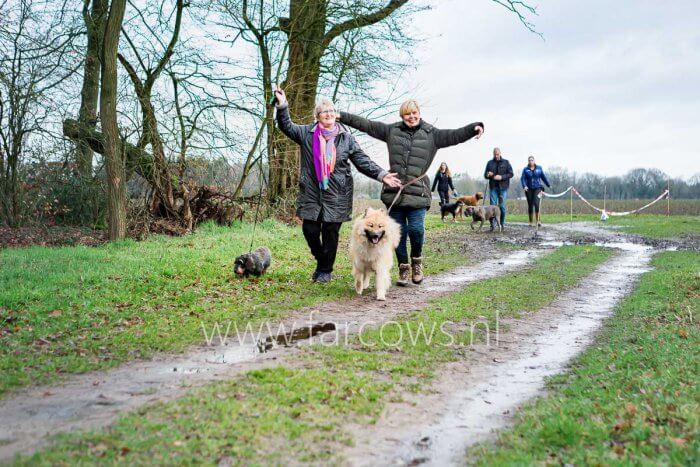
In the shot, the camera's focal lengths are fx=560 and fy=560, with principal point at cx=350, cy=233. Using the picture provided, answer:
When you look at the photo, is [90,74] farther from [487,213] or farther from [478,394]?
[478,394]

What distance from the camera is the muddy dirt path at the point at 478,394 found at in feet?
11.1

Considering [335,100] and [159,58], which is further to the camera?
[335,100]

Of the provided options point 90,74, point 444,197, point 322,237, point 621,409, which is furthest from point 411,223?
point 444,197

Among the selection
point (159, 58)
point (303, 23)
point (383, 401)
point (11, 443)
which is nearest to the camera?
point (11, 443)

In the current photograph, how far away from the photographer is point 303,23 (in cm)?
1588

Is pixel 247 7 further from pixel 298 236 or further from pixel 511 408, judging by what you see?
pixel 511 408

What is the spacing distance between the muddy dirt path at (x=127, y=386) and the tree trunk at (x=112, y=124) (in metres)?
7.10

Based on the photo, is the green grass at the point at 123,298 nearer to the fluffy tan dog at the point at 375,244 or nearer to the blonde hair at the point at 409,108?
the fluffy tan dog at the point at 375,244

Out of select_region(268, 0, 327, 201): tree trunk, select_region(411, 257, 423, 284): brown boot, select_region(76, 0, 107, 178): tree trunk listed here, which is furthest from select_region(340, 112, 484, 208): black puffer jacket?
select_region(76, 0, 107, 178): tree trunk

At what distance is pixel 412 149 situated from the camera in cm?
813

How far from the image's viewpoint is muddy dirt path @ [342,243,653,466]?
3.40 meters

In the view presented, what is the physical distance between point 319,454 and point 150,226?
1229 centimetres

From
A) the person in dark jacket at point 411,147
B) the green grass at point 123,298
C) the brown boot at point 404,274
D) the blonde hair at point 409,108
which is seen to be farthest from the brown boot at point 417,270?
the blonde hair at point 409,108

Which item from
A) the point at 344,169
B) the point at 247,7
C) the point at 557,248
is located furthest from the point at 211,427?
the point at 247,7
